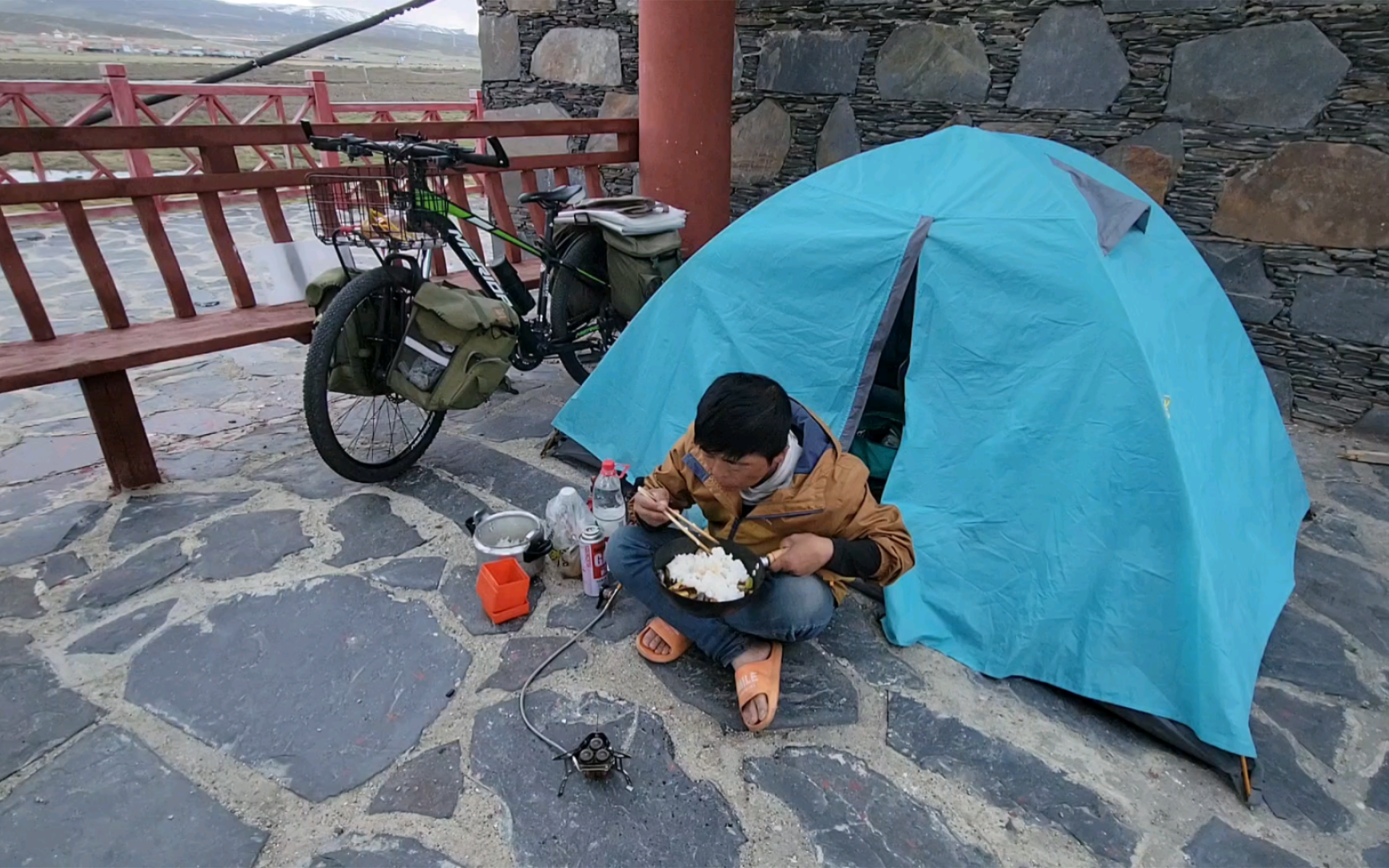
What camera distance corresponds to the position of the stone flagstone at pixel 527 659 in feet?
6.98

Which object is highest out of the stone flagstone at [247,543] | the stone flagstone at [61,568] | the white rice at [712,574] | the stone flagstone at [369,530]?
the white rice at [712,574]

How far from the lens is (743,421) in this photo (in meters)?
1.71

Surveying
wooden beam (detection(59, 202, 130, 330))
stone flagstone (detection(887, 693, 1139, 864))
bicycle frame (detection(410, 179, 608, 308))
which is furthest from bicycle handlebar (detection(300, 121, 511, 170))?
stone flagstone (detection(887, 693, 1139, 864))

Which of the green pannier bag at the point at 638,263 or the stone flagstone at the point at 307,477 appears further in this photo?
the green pannier bag at the point at 638,263

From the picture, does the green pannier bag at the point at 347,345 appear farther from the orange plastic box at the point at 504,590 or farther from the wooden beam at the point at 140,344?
the orange plastic box at the point at 504,590

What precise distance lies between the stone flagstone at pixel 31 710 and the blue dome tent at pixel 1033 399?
1808mm

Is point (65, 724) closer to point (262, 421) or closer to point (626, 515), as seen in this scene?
point (626, 515)

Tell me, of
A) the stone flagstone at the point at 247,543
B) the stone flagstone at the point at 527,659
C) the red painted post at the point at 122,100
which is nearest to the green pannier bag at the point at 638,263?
the stone flagstone at the point at 247,543

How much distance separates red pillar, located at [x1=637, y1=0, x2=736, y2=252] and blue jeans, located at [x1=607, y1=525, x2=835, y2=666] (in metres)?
2.52

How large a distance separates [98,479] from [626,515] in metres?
2.28

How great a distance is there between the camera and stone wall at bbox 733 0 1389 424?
11.3 ft

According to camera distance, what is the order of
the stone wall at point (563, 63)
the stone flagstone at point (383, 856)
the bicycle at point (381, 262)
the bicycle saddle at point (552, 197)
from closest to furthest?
the stone flagstone at point (383, 856)
the bicycle at point (381, 262)
the bicycle saddle at point (552, 197)
the stone wall at point (563, 63)

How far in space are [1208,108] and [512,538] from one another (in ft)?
12.4

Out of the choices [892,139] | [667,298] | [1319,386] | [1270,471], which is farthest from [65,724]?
[1319,386]
